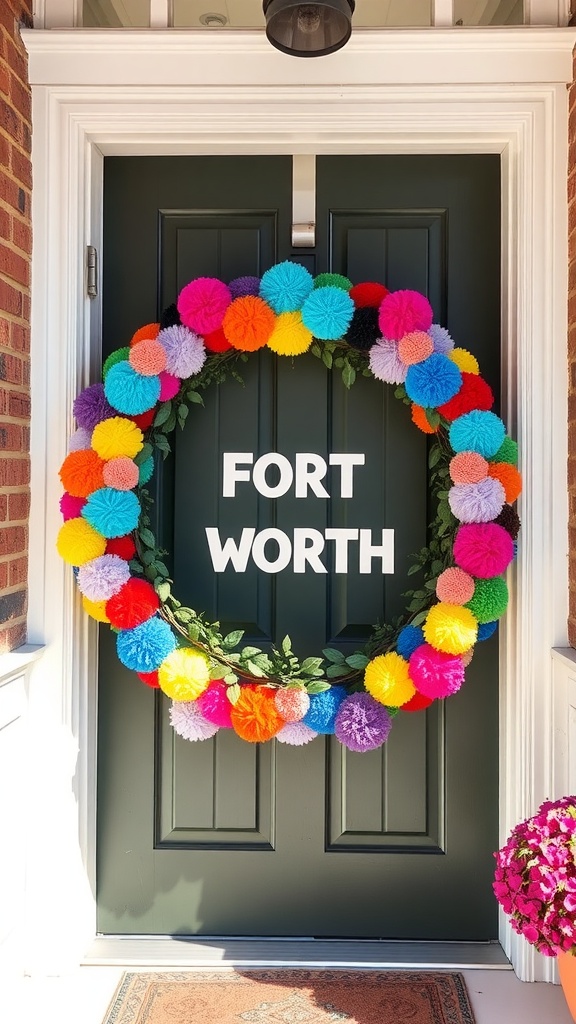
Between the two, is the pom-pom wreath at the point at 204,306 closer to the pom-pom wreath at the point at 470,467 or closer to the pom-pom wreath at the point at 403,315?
the pom-pom wreath at the point at 403,315

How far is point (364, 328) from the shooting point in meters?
1.90

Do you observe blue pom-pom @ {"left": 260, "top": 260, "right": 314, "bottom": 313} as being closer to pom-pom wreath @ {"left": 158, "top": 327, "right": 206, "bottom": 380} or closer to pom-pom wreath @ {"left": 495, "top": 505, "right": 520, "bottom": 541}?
pom-pom wreath @ {"left": 158, "top": 327, "right": 206, "bottom": 380}

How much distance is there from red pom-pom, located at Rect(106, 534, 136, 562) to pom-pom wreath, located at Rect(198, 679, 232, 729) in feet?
1.27

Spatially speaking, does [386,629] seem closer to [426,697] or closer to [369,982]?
[426,697]

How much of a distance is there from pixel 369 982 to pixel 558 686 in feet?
2.92

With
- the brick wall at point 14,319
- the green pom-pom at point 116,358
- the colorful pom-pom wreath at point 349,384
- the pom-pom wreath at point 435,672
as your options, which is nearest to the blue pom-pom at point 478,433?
the colorful pom-pom wreath at point 349,384

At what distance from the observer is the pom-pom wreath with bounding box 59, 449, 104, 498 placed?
6.16 ft

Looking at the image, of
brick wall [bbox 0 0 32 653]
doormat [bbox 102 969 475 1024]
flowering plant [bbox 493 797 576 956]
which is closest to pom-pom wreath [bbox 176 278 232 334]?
brick wall [bbox 0 0 32 653]

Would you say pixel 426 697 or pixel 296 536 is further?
pixel 296 536

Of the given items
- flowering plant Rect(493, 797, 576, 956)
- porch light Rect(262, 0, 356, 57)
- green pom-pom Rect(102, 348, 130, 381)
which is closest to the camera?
flowering plant Rect(493, 797, 576, 956)

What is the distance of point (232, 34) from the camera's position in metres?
1.96

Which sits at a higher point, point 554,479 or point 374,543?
point 554,479

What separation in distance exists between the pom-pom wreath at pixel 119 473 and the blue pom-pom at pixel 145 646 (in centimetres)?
35

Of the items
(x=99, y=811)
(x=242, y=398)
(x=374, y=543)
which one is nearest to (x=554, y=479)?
(x=374, y=543)
